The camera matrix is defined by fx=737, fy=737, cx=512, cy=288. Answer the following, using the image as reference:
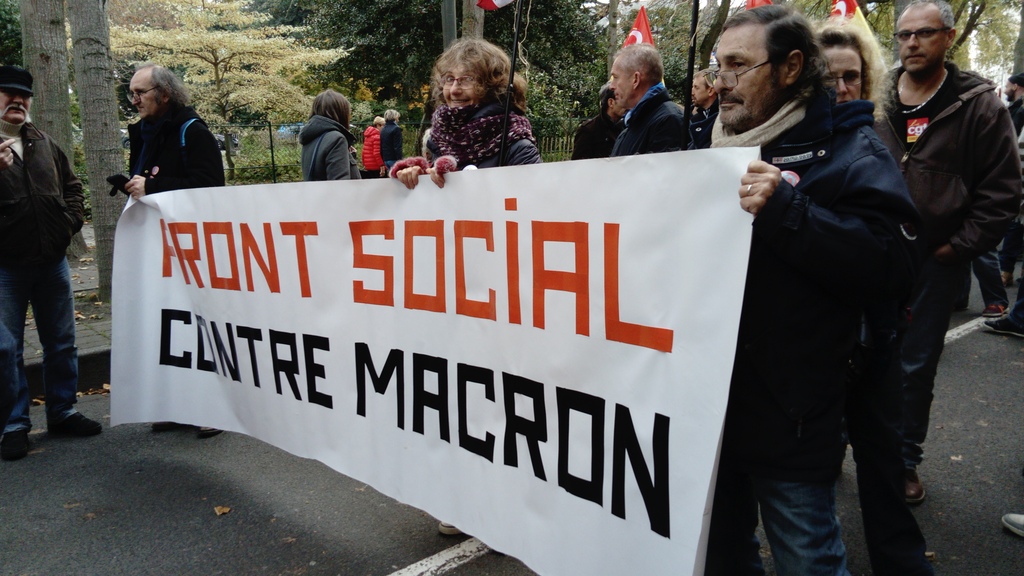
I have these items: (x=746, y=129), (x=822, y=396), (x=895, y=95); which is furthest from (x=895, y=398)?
(x=895, y=95)

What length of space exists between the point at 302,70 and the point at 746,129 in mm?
22720

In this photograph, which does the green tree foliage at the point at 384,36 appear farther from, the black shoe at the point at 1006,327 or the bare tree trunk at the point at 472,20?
the black shoe at the point at 1006,327

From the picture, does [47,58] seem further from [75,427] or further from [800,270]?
[800,270]

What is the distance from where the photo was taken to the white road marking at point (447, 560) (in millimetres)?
2717

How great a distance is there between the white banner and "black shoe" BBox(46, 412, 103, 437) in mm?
876

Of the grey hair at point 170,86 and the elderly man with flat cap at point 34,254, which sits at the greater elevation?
the grey hair at point 170,86

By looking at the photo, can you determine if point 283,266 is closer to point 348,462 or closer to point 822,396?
point 348,462

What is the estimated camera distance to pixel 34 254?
399 cm

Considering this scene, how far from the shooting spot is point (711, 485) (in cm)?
168

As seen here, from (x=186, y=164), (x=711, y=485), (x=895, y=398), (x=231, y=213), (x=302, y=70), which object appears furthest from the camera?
(x=302, y=70)

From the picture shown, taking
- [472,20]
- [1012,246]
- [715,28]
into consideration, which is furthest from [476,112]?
[715,28]

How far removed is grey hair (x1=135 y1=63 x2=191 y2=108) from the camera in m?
4.07

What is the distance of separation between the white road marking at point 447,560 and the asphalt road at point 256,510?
32 millimetres

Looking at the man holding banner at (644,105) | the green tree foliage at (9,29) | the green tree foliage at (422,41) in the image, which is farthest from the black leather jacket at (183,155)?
the green tree foliage at (422,41)
